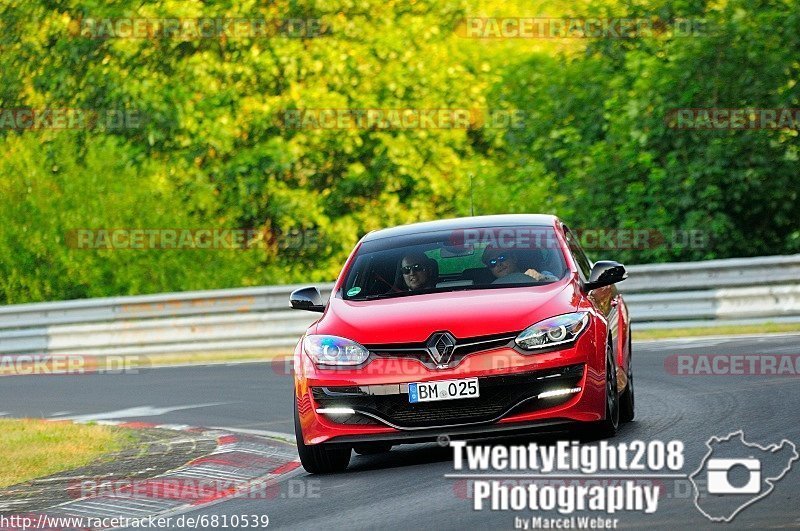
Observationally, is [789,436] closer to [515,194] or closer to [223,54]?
[515,194]

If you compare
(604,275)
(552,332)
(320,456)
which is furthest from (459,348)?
(604,275)

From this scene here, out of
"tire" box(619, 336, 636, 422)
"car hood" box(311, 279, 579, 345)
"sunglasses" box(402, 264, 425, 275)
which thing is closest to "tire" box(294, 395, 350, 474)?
"car hood" box(311, 279, 579, 345)

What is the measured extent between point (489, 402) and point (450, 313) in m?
0.61

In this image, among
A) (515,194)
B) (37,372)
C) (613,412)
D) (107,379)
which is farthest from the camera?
(515,194)

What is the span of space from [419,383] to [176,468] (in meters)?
2.03

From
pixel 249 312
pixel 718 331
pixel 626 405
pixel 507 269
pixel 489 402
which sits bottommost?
pixel 718 331

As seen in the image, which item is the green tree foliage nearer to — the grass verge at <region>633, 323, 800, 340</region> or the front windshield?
the grass verge at <region>633, 323, 800, 340</region>

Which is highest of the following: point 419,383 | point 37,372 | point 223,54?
point 223,54

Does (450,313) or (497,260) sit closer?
(450,313)

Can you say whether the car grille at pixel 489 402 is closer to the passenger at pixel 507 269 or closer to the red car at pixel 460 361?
the red car at pixel 460 361

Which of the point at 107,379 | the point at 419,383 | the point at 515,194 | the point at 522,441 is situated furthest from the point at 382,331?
the point at 515,194

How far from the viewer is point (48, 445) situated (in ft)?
41.8

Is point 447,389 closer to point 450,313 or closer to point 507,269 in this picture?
point 450,313

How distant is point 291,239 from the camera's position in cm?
3183
